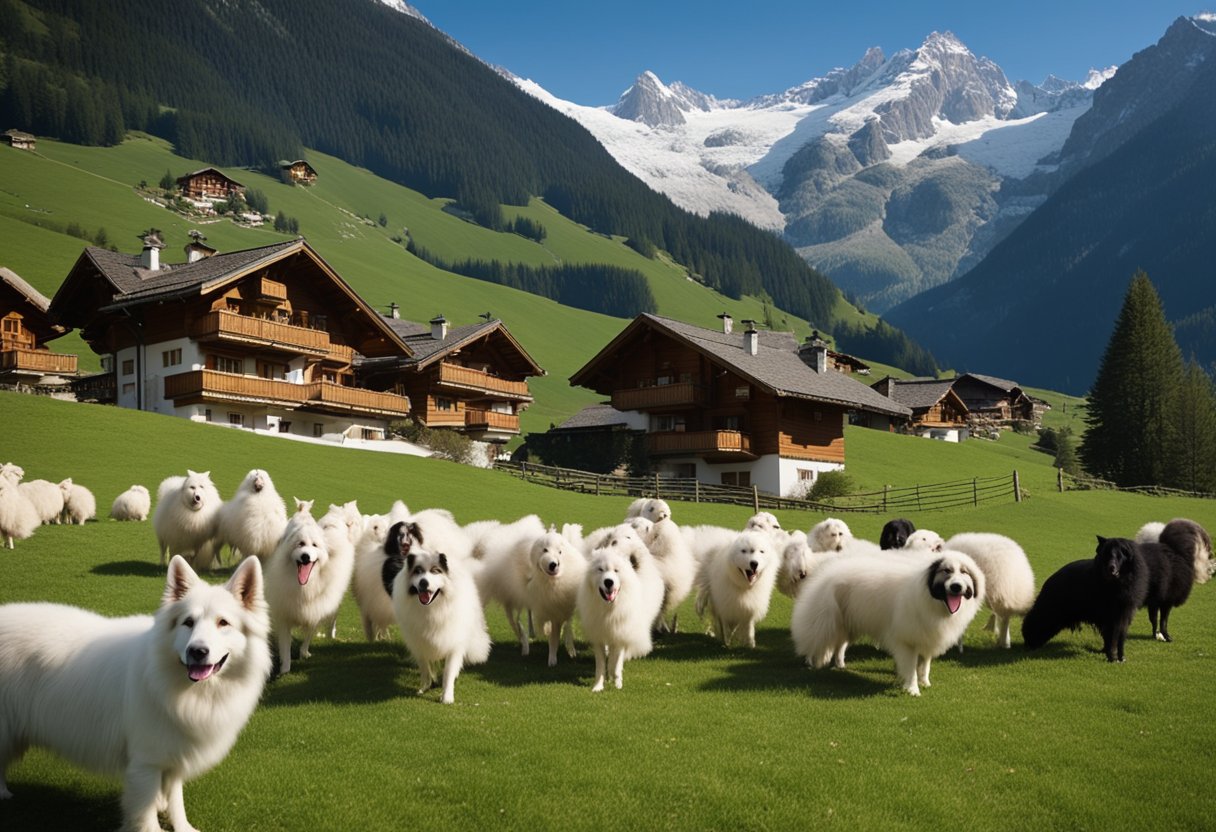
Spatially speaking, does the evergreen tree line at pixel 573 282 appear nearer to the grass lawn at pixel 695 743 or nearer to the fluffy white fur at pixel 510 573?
the fluffy white fur at pixel 510 573

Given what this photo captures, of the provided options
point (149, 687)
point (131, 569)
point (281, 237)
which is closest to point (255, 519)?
point (131, 569)

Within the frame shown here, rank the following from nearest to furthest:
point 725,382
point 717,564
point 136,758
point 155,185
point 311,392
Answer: point 136,758
point 717,564
point 311,392
point 725,382
point 155,185

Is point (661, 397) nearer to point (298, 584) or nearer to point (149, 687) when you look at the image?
point (298, 584)

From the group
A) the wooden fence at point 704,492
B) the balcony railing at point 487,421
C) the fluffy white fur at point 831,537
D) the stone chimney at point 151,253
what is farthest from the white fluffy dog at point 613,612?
the balcony railing at point 487,421

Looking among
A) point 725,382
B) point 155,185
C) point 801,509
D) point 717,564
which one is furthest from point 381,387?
point 155,185

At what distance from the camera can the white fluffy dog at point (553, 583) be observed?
39.9 feet

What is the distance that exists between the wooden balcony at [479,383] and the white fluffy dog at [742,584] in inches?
1909

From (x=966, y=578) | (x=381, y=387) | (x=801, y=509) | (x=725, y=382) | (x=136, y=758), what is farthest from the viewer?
(x=381, y=387)

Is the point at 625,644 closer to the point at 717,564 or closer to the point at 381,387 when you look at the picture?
the point at 717,564

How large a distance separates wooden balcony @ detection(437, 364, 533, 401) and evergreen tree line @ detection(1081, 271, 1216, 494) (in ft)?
151

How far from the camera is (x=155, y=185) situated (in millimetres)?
142250

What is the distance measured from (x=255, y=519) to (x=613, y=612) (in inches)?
299

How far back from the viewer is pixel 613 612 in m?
11.1

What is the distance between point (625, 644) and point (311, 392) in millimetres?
41874
